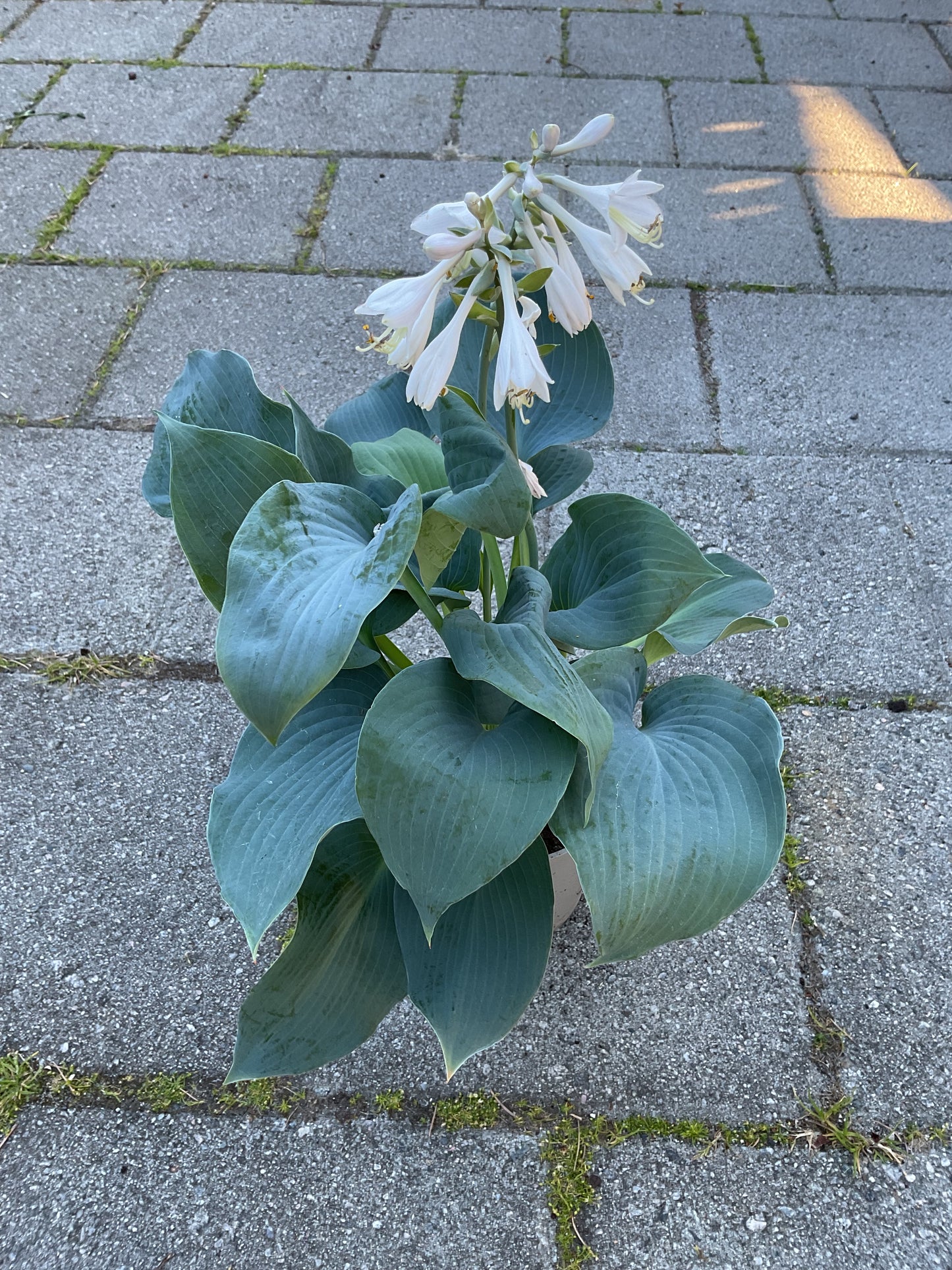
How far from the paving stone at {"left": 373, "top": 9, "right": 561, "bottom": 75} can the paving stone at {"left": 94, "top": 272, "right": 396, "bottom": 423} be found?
1378mm

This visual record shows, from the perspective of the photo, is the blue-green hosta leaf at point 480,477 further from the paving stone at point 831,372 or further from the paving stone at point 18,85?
the paving stone at point 18,85

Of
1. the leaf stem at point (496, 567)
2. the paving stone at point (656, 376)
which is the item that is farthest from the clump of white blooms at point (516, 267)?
the paving stone at point (656, 376)

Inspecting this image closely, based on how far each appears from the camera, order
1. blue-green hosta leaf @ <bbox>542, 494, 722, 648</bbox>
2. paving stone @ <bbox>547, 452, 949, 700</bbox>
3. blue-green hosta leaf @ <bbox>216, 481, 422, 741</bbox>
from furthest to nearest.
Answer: paving stone @ <bbox>547, 452, 949, 700</bbox>, blue-green hosta leaf @ <bbox>542, 494, 722, 648</bbox>, blue-green hosta leaf @ <bbox>216, 481, 422, 741</bbox>

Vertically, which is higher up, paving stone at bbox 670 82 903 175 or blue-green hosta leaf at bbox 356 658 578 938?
blue-green hosta leaf at bbox 356 658 578 938

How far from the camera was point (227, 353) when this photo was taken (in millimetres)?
1059

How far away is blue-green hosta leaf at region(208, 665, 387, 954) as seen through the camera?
2.83 feet

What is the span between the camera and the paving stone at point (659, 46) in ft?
10.7

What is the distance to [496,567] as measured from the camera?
1129mm

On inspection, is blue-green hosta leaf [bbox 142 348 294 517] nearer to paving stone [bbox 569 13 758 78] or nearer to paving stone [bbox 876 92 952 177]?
paving stone [bbox 876 92 952 177]

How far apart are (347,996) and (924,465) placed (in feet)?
5.42

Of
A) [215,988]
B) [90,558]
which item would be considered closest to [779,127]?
[90,558]

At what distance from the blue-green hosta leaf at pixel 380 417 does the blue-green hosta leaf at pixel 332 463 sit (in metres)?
0.17

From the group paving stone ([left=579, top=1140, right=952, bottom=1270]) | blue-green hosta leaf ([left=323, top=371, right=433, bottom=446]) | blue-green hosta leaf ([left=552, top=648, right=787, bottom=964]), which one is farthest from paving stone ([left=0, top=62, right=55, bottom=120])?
paving stone ([left=579, top=1140, right=952, bottom=1270])

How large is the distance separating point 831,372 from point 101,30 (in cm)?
299
